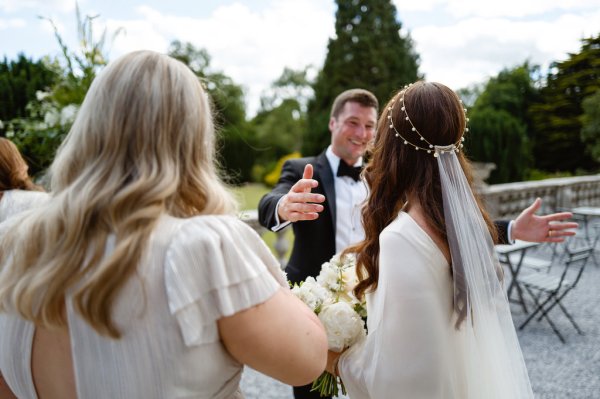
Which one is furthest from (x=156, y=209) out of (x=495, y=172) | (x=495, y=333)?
(x=495, y=172)

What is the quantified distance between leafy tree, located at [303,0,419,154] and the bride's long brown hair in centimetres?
1736

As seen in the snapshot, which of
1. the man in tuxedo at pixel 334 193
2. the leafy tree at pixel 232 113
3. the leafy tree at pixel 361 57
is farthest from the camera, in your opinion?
the leafy tree at pixel 232 113

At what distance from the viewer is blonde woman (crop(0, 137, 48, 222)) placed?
293 centimetres

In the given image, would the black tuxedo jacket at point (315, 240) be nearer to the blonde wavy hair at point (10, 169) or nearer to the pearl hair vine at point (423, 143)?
the pearl hair vine at point (423, 143)

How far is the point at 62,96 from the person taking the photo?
11.0 ft

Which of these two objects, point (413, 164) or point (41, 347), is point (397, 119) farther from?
point (41, 347)

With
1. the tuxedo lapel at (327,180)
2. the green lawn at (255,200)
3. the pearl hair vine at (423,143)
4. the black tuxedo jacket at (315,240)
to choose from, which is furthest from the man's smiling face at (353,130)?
the pearl hair vine at (423,143)

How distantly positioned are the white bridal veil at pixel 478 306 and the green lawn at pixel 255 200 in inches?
33.5

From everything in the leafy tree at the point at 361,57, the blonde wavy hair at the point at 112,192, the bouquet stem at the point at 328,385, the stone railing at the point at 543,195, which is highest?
the leafy tree at the point at 361,57

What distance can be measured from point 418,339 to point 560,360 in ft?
12.5

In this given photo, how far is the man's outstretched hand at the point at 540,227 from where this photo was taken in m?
2.04

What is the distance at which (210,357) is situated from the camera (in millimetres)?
1044

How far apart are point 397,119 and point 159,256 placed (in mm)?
1207

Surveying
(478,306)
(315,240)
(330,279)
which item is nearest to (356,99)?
(315,240)
